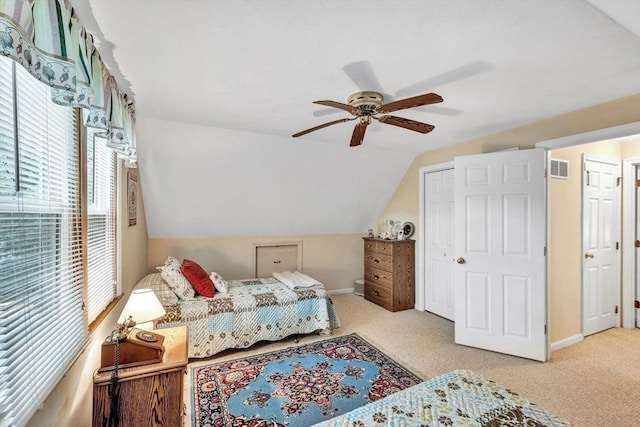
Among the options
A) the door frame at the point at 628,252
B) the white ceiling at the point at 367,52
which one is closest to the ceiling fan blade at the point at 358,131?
the white ceiling at the point at 367,52

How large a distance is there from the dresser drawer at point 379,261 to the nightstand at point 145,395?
3198mm

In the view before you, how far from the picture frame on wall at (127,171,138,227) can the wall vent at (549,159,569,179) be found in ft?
13.8

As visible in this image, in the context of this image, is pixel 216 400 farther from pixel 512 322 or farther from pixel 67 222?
pixel 512 322

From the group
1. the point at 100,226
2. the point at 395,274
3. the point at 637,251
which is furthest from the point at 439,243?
the point at 100,226

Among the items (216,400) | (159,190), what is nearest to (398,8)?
(216,400)

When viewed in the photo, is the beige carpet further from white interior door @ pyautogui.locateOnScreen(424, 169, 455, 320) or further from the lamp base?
the lamp base

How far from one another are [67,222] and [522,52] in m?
2.57

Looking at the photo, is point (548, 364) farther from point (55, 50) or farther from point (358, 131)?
point (55, 50)

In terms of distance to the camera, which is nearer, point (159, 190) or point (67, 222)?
point (67, 222)

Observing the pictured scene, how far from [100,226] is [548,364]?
13.1 feet

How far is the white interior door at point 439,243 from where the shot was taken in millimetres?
3861

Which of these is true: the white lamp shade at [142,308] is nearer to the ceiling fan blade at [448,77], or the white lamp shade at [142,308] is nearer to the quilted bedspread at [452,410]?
the quilted bedspread at [452,410]

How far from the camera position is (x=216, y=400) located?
2205mm

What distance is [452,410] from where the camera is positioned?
1.36 m
